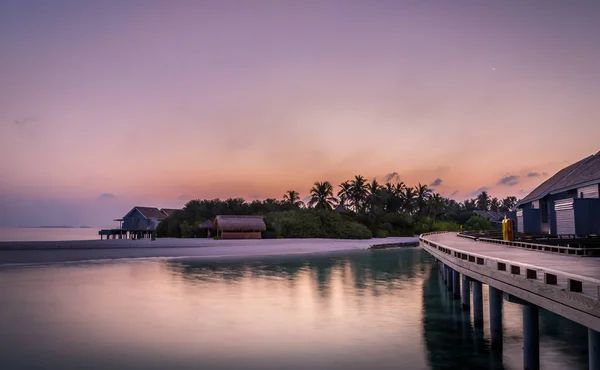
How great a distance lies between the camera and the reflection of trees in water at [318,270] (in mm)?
30953

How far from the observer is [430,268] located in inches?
1578

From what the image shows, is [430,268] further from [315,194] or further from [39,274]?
[315,194]

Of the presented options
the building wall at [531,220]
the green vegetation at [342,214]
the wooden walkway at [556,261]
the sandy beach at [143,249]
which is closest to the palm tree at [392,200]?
the green vegetation at [342,214]

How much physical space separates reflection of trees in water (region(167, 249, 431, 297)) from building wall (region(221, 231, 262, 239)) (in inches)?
685

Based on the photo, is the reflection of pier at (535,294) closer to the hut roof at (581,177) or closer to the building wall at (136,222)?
the hut roof at (581,177)

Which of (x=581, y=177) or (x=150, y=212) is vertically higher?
(x=581, y=177)

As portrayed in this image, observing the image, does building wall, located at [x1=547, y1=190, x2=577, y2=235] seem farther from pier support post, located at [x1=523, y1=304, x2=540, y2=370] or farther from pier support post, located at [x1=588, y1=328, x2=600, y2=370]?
pier support post, located at [x1=588, y1=328, x2=600, y2=370]

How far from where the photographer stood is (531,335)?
10750mm

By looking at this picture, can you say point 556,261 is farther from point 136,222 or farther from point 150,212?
point 136,222

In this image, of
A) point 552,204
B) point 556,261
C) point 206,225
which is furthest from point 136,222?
point 556,261

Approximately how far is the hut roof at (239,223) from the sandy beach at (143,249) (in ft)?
13.2

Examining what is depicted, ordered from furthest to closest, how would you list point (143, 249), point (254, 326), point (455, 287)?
point (143, 249)
point (455, 287)
point (254, 326)

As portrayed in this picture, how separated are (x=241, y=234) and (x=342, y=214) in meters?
29.2

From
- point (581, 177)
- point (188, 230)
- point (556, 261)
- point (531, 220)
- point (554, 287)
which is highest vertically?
point (581, 177)
